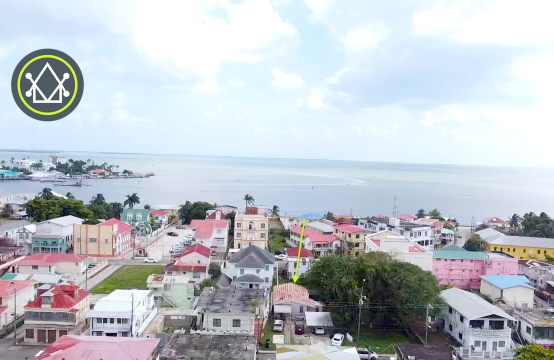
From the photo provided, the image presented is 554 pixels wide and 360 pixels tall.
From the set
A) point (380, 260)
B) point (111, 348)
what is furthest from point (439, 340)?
point (111, 348)

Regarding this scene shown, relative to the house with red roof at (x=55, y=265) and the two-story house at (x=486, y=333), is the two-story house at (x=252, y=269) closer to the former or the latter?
the house with red roof at (x=55, y=265)

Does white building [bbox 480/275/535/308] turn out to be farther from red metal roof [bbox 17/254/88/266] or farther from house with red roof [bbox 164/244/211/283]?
red metal roof [bbox 17/254/88/266]

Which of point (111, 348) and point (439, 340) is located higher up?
point (111, 348)

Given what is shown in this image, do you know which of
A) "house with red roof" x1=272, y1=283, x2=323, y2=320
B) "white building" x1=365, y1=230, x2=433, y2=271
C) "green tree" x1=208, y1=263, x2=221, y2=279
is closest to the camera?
"house with red roof" x1=272, y1=283, x2=323, y2=320

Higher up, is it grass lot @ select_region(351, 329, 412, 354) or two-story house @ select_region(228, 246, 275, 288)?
two-story house @ select_region(228, 246, 275, 288)

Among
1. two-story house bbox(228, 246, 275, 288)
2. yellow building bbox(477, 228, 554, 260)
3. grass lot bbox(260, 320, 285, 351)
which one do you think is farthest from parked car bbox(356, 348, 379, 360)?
yellow building bbox(477, 228, 554, 260)

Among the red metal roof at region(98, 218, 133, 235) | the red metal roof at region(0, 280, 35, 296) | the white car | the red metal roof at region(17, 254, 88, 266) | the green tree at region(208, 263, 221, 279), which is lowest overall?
the white car

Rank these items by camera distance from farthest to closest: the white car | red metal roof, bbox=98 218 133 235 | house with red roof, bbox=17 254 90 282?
red metal roof, bbox=98 218 133 235
house with red roof, bbox=17 254 90 282
the white car

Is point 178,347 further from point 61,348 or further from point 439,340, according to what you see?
point 439,340
